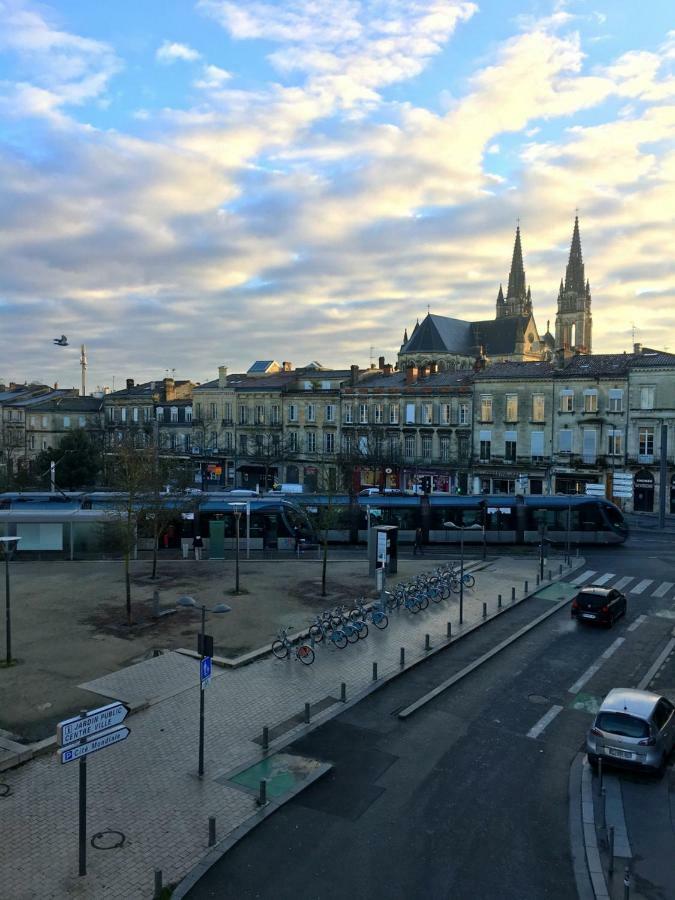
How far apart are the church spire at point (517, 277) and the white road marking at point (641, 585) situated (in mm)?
105763

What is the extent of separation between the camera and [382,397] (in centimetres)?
6394

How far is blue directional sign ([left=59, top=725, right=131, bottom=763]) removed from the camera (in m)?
10.1

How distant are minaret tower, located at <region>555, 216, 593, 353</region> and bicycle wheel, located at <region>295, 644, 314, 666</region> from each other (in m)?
122

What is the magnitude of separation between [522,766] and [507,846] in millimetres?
3073

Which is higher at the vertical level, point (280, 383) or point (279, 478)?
point (280, 383)

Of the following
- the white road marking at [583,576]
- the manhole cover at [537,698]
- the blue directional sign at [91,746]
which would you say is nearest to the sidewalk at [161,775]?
the blue directional sign at [91,746]

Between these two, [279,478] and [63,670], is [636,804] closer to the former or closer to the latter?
[63,670]

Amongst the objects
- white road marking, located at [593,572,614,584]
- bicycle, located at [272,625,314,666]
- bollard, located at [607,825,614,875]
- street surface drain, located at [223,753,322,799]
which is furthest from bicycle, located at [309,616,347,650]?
white road marking, located at [593,572,614,584]

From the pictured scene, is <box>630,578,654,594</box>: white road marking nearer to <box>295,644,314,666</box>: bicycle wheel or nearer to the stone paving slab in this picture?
<box>295,644,314,666</box>: bicycle wheel

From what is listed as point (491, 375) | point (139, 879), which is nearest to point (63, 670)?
point (139, 879)

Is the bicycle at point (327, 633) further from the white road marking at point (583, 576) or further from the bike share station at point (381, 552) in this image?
the white road marking at point (583, 576)

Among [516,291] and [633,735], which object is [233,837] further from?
[516,291]

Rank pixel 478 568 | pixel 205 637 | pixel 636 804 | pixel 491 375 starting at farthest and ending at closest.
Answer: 1. pixel 491 375
2. pixel 478 568
3. pixel 205 637
4. pixel 636 804

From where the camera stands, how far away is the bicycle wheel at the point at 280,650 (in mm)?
20312
